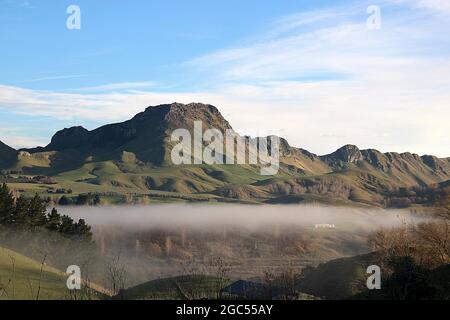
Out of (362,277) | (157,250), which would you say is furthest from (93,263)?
(157,250)

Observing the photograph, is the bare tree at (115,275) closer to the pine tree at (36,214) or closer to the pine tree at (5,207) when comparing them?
the pine tree at (36,214)

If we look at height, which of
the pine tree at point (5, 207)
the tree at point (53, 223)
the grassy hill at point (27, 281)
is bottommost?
the grassy hill at point (27, 281)

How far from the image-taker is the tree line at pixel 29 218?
8600 centimetres

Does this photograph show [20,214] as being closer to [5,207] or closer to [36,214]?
[5,207]

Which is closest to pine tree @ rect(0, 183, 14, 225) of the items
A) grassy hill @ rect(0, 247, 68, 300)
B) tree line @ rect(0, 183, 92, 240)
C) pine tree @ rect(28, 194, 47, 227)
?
tree line @ rect(0, 183, 92, 240)

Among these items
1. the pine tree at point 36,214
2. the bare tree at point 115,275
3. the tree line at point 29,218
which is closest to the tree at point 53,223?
the tree line at point 29,218

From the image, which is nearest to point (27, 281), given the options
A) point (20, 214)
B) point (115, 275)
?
point (115, 275)

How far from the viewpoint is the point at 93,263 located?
85.7m

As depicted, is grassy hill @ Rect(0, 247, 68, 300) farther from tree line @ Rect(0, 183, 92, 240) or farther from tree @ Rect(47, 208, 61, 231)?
tree @ Rect(47, 208, 61, 231)
